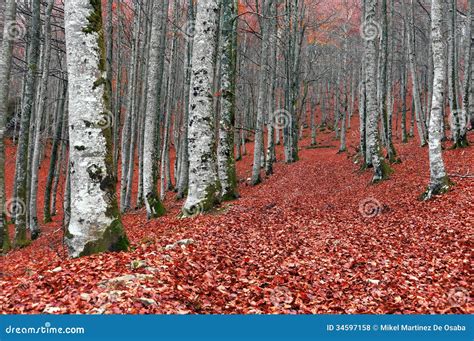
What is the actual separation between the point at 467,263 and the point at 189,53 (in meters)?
16.7


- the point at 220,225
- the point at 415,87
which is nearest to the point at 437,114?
the point at 220,225

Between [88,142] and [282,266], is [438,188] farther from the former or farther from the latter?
[88,142]

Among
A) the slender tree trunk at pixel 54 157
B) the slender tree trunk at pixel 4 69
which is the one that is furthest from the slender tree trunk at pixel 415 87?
the slender tree trunk at pixel 4 69

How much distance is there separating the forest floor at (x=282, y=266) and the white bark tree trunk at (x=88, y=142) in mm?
411

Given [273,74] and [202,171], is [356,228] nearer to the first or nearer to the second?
[202,171]

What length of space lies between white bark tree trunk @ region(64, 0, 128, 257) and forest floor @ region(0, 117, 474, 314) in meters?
0.41

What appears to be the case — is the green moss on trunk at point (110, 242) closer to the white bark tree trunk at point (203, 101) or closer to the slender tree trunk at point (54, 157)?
the white bark tree trunk at point (203, 101)

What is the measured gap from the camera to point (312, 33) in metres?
32.7

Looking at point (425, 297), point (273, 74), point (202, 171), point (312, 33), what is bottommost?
point (425, 297)

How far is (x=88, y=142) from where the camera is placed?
5.48 metres

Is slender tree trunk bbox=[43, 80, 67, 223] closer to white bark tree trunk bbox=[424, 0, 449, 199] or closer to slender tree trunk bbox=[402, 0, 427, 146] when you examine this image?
white bark tree trunk bbox=[424, 0, 449, 199]

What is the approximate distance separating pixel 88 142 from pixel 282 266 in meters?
3.69

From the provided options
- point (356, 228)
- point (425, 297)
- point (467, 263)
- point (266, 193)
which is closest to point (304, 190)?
point (266, 193)

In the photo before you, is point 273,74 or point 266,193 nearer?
point 266,193
